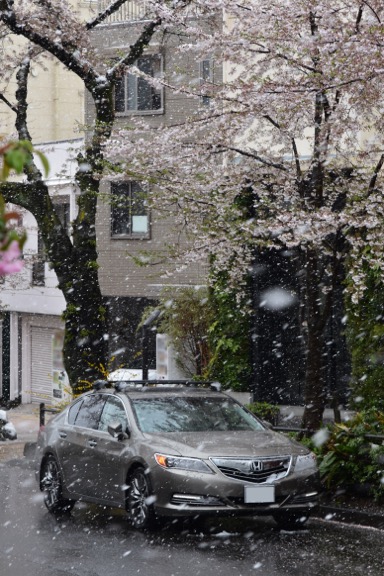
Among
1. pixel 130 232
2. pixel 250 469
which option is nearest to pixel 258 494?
pixel 250 469

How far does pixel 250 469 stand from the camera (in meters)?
9.78

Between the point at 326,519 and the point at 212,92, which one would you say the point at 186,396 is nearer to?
the point at 326,519

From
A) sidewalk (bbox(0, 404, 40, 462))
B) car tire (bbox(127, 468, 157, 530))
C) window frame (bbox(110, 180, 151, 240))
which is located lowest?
sidewalk (bbox(0, 404, 40, 462))

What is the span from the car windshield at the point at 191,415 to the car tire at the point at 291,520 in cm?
111

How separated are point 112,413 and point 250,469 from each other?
2144mm

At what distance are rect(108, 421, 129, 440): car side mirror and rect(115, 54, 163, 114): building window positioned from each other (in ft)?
58.2

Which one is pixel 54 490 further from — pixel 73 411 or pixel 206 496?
pixel 206 496

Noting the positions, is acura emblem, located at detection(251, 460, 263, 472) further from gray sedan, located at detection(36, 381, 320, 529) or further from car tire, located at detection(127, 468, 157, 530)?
car tire, located at detection(127, 468, 157, 530)

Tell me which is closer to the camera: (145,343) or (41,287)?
(145,343)

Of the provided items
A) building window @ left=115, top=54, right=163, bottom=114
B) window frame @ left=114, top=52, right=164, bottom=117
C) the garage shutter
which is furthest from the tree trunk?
the garage shutter

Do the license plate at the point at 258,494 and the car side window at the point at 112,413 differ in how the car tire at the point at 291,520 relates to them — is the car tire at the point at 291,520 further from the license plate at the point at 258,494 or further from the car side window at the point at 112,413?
the car side window at the point at 112,413

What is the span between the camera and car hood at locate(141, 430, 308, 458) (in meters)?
9.90

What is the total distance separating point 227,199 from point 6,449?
7.88m

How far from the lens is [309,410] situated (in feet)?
45.2
